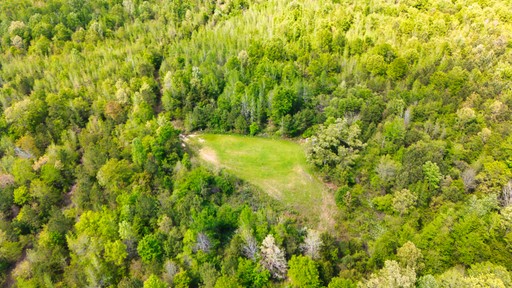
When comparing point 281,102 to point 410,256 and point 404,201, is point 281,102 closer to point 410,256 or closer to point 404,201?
point 404,201

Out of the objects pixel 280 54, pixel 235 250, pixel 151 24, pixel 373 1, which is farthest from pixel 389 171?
pixel 151 24

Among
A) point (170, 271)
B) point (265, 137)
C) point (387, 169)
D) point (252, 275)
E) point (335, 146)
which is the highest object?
point (335, 146)

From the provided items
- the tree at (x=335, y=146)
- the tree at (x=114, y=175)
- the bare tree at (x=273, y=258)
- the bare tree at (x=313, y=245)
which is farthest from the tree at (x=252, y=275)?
the tree at (x=114, y=175)

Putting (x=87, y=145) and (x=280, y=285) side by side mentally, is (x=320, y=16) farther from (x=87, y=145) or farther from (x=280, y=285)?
(x=280, y=285)

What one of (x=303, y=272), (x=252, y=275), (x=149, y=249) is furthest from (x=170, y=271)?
(x=303, y=272)

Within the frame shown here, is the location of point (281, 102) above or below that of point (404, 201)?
above

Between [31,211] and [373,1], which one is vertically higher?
[373,1]
